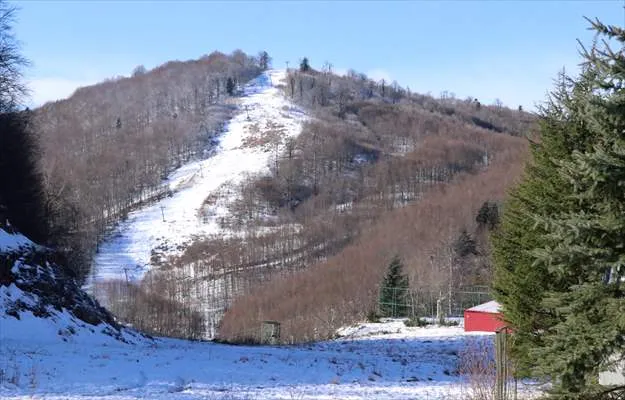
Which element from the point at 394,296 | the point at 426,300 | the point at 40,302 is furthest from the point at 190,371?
the point at 426,300

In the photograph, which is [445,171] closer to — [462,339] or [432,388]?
[462,339]

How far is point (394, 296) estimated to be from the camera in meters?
47.5

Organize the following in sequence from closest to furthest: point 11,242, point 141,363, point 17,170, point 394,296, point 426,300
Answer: point 141,363, point 11,242, point 17,170, point 394,296, point 426,300

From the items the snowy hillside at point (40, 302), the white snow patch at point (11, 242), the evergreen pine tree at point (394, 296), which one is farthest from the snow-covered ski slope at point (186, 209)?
the snowy hillside at point (40, 302)

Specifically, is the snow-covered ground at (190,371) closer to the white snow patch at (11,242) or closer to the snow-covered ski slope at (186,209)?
the white snow patch at (11,242)

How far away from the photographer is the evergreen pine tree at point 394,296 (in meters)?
46.9

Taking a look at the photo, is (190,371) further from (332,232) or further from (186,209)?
(186,209)

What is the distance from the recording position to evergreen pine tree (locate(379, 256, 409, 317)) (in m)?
46.9

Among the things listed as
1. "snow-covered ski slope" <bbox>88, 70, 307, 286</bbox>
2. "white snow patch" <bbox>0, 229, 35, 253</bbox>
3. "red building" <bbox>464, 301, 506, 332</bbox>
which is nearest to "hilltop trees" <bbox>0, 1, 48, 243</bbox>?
"white snow patch" <bbox>0, 229, 35, 253</bbox>

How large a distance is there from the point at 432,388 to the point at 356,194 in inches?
5892

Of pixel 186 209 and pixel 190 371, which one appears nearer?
pixel 190 371

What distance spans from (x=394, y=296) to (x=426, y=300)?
9.55 ft

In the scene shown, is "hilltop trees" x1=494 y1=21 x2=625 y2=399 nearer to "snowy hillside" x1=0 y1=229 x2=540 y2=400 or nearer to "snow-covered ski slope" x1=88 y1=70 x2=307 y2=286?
"snowy hillside" x1=0 y1=229 x2=540 y2=400

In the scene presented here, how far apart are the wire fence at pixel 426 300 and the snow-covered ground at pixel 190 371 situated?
24711mm
